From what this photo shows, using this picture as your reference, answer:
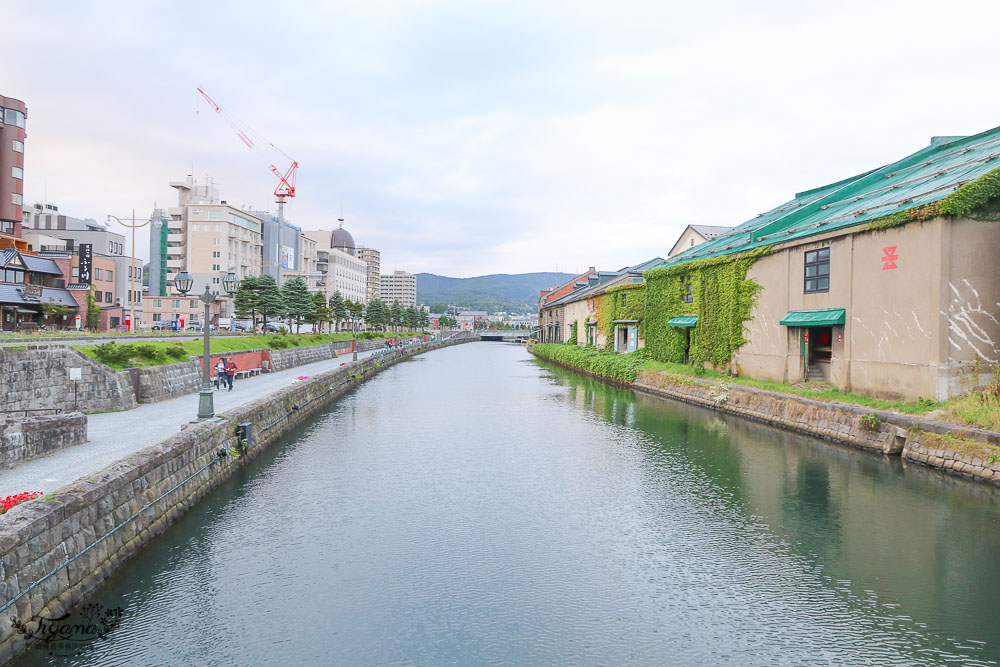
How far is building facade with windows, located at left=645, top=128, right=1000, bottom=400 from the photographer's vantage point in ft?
62.8

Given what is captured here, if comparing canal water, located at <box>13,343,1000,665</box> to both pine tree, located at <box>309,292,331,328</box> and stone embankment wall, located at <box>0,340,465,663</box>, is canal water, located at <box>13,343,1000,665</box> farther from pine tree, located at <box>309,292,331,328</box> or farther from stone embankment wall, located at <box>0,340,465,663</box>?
pine tree, located at <box>309,292,331,328</box>

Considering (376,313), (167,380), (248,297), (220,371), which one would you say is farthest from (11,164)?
→ (167,380)

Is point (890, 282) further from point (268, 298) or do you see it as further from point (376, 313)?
point (376, 313)

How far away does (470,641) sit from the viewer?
8.45 m

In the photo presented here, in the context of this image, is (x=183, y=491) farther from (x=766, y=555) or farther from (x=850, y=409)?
(x=850, y=409)

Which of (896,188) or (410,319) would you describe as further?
(410,319)

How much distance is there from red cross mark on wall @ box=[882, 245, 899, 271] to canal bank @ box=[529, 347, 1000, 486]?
5406 millimetres

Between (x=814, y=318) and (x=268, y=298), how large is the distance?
47.2 metres

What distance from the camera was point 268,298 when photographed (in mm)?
55875

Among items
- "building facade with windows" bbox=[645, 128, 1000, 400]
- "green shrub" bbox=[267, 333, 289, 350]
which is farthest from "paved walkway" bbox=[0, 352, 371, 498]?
"building facade with windows" bbox=[645, 128, 1000, 400]

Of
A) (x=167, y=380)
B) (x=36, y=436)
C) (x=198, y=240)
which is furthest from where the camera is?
(x=198, y=240)

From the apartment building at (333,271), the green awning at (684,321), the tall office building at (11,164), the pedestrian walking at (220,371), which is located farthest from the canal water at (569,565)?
the apartment building at (333,271)

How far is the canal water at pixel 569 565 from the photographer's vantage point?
8.32 metres

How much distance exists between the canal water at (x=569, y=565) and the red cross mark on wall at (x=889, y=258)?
718 centimetres
